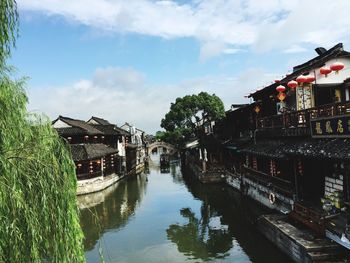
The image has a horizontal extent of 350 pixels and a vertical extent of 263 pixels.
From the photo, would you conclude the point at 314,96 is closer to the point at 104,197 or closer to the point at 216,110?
the point at 104,197

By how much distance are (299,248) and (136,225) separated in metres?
11.9

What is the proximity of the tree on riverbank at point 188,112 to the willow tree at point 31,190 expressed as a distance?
44.7 metres

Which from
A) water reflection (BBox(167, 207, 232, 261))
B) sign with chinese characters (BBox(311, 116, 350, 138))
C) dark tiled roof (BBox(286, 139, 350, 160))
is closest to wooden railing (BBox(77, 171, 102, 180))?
water reflection (BBox(167, 207, 232, 261))

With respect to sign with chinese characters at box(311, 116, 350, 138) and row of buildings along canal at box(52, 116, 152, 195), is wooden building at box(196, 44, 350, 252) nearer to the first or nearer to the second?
sign with chinese characters at box(311, 116, 350, 138)

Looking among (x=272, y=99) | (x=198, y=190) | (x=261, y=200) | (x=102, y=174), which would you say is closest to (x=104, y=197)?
(x=102, y=174)

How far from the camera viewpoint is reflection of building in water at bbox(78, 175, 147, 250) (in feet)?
67.9

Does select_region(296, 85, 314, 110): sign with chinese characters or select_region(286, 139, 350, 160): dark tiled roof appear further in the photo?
select_region(296, 85, 314, 110): sign with chinese characters

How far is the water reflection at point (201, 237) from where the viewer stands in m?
16.2

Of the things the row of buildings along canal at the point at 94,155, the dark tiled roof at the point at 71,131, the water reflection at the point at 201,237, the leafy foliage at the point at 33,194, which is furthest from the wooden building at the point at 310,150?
the dark tiled roof at the point at 71,131

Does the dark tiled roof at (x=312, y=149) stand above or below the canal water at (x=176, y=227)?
above

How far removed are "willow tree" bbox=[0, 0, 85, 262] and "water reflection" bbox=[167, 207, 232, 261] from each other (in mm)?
9700

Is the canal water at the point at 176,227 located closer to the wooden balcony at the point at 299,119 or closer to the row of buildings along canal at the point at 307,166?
the row of buildings along canal at the point at 307,166

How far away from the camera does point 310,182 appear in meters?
16.7

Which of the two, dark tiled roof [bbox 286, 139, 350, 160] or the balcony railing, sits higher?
the balcony railing
